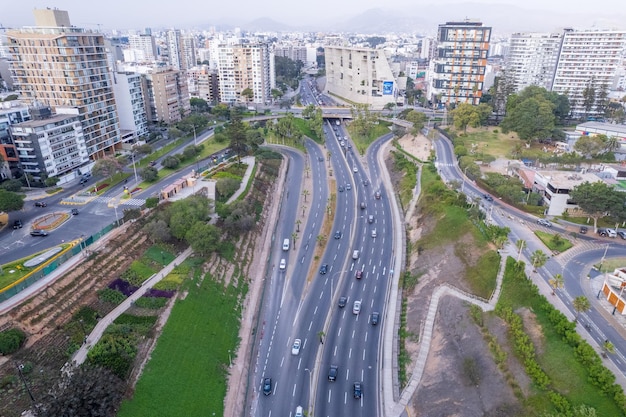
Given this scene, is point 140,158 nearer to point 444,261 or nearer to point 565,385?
point 444,261

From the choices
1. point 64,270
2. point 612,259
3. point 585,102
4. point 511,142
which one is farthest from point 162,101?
point 585,102

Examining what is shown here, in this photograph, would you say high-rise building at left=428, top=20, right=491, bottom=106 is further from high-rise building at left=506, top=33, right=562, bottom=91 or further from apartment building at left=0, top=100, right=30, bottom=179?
apartment building at left=0, top=100, right=30, bottom=179

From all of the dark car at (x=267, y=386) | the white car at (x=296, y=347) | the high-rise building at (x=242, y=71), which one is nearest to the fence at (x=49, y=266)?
the dark car at (x=267, y=386)

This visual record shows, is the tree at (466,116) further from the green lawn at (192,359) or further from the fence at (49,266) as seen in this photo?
the fence at (49,266)

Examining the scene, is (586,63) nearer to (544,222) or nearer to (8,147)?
(544,222)

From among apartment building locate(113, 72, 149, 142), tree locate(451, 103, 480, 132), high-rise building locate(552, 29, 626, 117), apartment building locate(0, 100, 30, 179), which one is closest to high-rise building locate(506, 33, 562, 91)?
high-rise building locate(552, 29, 626, 117)

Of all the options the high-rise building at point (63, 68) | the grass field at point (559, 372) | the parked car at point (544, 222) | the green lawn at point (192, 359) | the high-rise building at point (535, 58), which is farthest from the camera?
the high-rise building at point (535, 58)
